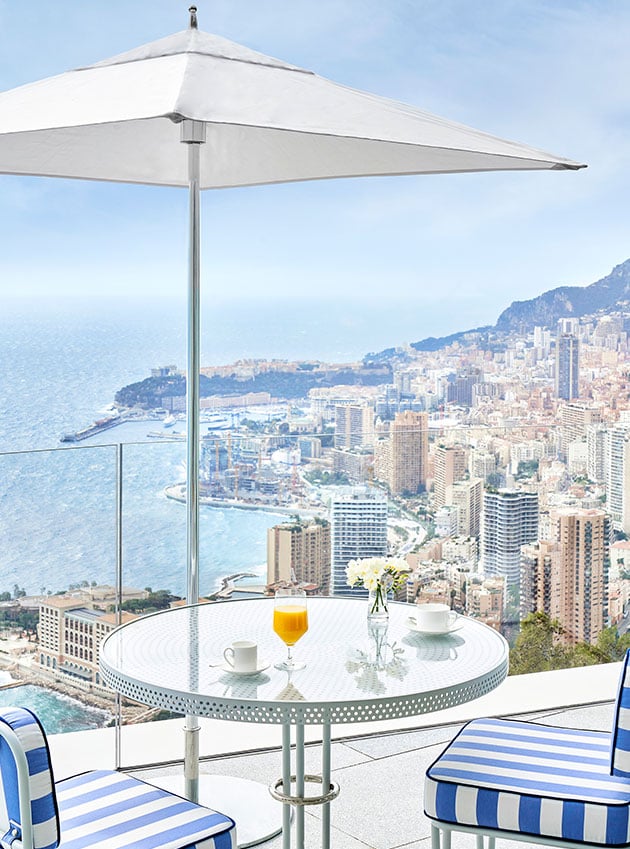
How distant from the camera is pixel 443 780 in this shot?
78.7 inches

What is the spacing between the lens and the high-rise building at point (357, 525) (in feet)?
12.6

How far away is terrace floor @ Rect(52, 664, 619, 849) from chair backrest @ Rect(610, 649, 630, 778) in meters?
0.97

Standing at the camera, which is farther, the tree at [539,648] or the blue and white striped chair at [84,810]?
the tree at [539,648]

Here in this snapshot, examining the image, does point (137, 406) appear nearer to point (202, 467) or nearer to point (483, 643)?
point (202, 467)

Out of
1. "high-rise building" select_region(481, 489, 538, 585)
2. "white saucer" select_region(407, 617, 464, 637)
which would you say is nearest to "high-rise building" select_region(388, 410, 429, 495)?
"high-rise building" select_region(481, 489, 538, 585)

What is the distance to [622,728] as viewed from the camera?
190 cm

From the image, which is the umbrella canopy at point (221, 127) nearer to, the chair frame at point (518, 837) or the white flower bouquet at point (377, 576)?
the white flower bouquet at point (377, 576)

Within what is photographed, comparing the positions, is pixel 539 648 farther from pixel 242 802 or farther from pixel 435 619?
pixel 435 619

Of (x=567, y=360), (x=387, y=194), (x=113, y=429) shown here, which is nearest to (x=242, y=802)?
(x=113, y=429)

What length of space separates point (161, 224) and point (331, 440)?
28.6ft

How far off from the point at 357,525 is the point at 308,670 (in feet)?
6.06

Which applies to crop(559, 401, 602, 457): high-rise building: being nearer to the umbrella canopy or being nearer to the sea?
the sea

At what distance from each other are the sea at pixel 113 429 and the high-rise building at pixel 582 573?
4.26 ft

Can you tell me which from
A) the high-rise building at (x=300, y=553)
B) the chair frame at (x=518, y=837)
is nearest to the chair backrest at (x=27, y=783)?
the chair frame at (x=518, y=837)
